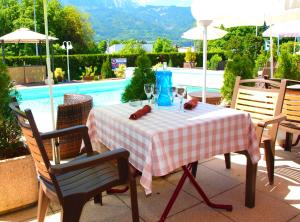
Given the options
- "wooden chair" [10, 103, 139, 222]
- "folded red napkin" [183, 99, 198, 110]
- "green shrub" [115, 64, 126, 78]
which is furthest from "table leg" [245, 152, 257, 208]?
"green shrub" [115, 64, 126, 78]

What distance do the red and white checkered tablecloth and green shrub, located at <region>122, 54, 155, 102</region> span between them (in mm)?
863

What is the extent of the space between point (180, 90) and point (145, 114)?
465mm

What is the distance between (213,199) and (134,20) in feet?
463

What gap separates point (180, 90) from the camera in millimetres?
2703

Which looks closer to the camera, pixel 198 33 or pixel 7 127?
pixel 7 127

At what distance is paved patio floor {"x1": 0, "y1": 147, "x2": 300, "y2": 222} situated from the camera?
2.51 meters

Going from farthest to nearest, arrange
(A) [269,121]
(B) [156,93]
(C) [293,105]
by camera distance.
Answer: (C) [293,105] → (B) [156,93] → (A) [269,121]

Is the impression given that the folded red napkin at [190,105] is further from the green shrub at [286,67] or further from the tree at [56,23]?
the tree at [56,23]

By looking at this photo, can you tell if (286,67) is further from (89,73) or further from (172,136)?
(89,73)

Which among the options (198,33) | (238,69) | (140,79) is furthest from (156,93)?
(198,33)

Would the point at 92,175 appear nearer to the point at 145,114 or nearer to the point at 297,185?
the point at 145,114

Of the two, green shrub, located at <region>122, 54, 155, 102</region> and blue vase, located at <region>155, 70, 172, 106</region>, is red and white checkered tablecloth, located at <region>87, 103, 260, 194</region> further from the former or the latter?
green shrub, located at <region>122, 54, 155, 102</region>

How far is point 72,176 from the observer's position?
84.8 inches

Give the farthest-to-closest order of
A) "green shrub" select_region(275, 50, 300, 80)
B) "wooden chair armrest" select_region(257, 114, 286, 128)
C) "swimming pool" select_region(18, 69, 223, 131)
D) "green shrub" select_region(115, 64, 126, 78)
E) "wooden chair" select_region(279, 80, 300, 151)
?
"green shrub" select_region(115, 64, 126, 78), "swimming pool" select_region(18, 69, 223, 131), "green shrub" select_region(275, 50, 300, 80), "wooden chair" select_region(279, 80, 300, 151), "wooden chair armrest" select_region(257, 114, 286, 128)
